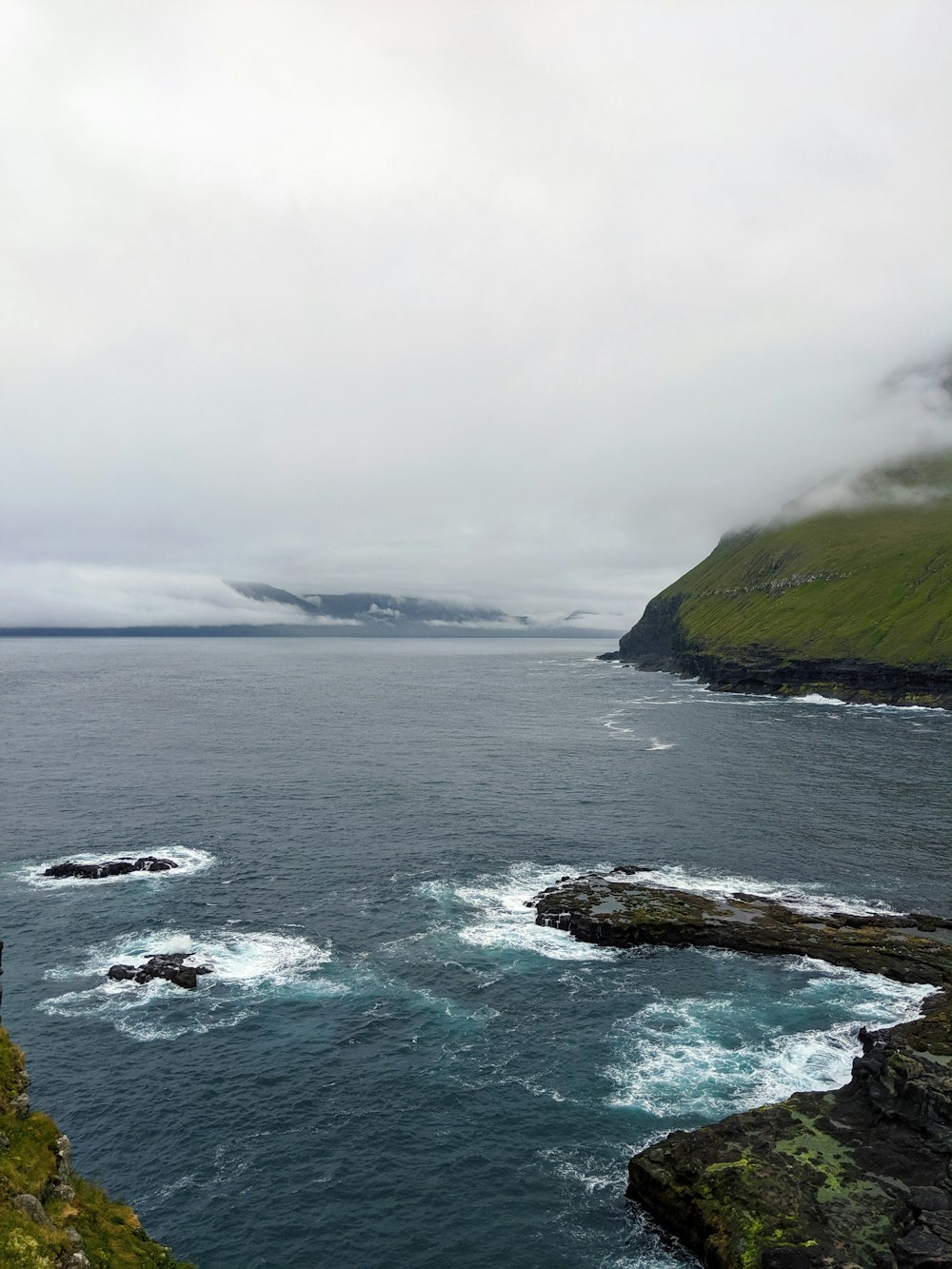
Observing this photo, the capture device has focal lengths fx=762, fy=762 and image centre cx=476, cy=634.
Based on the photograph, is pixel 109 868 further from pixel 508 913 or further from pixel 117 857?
pixel 508 913

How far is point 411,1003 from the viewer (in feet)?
198

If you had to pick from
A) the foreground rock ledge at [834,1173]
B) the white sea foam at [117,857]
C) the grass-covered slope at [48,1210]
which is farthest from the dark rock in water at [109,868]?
the foreground rock ledge at [834,1173]

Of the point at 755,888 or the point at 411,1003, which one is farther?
the point at 755,888

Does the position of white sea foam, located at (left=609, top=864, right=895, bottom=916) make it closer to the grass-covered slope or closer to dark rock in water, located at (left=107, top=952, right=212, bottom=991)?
dark rock in water, located at (left=107, top=952, right=212, bottom=991)

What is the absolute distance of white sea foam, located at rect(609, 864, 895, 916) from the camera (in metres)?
78.1

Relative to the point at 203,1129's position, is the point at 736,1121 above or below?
above

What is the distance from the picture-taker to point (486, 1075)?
169 ft

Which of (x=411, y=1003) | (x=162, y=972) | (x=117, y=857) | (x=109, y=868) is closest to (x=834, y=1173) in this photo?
(x=411, y=1003)

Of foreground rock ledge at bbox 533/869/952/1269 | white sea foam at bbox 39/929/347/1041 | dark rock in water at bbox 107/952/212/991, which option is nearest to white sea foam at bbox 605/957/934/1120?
foreground rock ledge at bbox 533/869/952/1269

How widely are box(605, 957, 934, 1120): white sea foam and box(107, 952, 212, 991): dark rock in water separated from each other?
34590mm

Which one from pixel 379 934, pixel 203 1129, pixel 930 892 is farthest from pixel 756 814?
pixel 203 1129

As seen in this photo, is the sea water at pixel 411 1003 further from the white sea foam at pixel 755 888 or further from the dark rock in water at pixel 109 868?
the dark rock in water at pixel 109 868

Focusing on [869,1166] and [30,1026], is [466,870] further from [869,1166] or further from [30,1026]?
[869,1166]

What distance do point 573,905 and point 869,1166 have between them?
38.0 m
